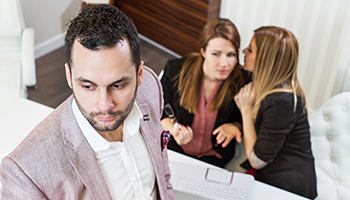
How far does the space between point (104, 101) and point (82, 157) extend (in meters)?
0.19

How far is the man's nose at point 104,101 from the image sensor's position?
1.00 m

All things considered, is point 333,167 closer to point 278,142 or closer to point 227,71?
point 278,142

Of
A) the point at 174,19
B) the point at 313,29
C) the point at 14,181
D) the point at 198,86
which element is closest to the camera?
the point at 14,181

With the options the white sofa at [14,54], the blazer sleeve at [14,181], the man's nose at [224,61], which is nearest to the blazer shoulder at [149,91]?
the blazer sleeve at [14,181]

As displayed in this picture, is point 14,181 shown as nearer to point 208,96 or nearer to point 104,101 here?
point 104,101

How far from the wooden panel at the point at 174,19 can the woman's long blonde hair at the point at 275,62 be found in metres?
1.24

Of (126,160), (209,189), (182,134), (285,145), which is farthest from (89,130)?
(285,145)

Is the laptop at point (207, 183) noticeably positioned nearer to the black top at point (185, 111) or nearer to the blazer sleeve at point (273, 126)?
the blazer sleeve at point (273, 126)

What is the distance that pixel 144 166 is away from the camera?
130cm

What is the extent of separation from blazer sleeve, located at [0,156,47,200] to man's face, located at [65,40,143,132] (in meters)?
0.22

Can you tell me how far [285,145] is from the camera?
6.73ft

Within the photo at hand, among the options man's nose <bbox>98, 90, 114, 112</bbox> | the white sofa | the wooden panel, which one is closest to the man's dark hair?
man's nose <bbox>98, 90, 114, 112</bbox>

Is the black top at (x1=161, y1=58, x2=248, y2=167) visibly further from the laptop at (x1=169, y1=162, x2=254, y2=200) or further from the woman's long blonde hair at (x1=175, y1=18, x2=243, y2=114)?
the laptop at (x1=169, y1=162, x2=254, y2=200)

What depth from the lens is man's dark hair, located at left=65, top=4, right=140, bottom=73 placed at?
95 cm
